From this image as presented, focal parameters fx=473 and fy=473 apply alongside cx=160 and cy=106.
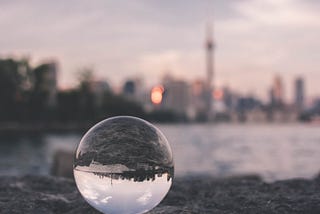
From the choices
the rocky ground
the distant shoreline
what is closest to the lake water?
the rocky ground

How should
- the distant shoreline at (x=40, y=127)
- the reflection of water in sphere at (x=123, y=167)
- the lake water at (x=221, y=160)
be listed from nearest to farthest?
1. the reflection of water in sphere at (x=123, y=167)
2. the lake water at (x=221, y=160)
3. the distant shoreline at (x=40, y=127)

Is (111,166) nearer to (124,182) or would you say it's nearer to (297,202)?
(124,182)

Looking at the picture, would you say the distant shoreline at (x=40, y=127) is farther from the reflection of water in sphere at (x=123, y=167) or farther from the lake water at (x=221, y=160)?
the reflection of water in sphere at (x=123, y=167)

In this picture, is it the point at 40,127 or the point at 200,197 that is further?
the point at 40,127

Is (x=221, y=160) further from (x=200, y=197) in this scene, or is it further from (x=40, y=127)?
(x=40, y=127)

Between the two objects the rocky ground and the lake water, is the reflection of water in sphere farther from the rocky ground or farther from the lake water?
the lake water

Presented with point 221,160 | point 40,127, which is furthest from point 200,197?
point 40,127

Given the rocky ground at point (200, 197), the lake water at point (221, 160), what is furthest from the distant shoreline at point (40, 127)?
the rocky ground at point (200, 197)
